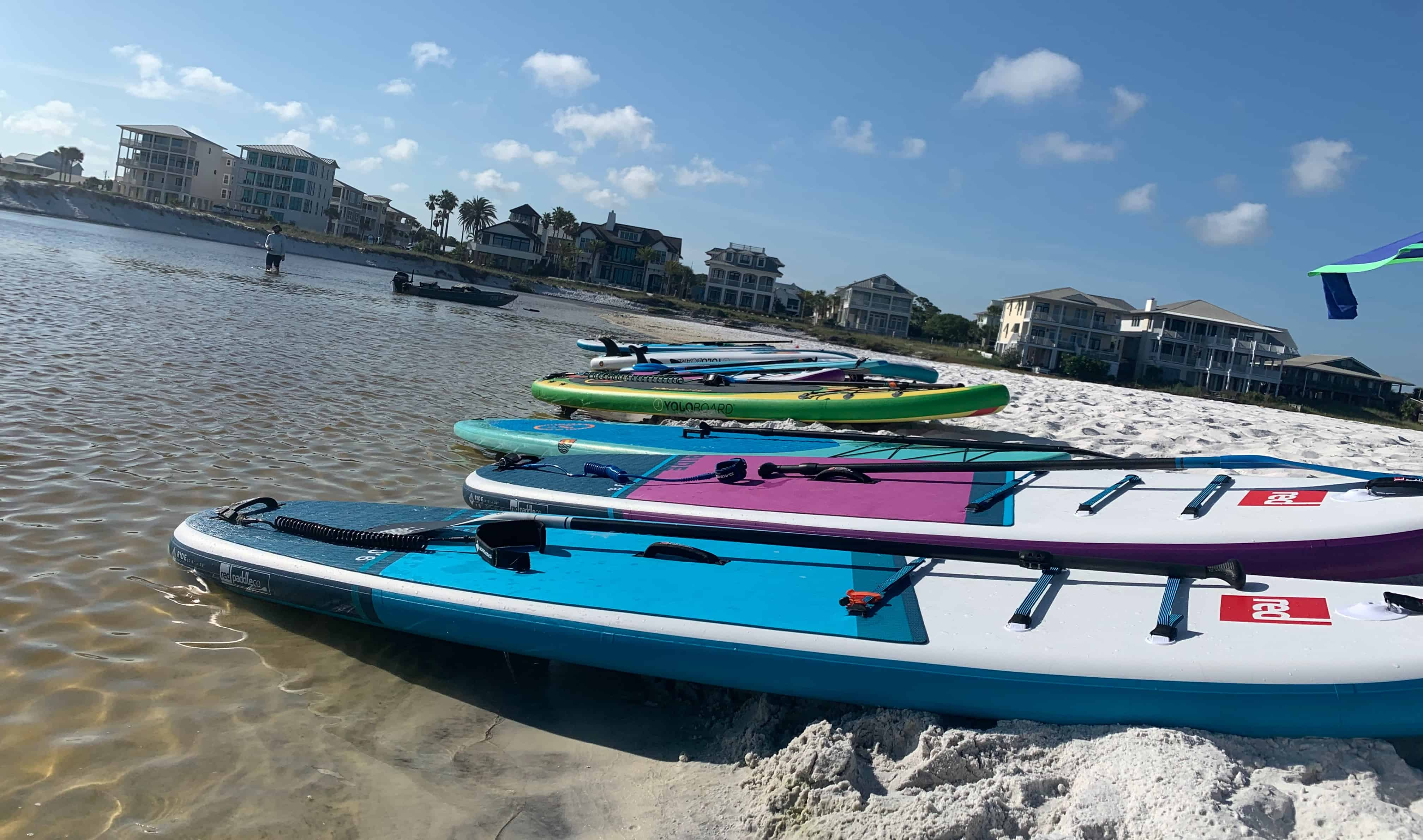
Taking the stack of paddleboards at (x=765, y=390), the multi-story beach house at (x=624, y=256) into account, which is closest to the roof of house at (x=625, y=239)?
the multi-story beach house at (x=624, y=256)

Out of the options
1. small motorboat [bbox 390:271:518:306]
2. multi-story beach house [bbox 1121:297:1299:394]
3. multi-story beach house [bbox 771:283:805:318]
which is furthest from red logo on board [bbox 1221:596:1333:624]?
multi-story beach house [bbox 771:283:805:318]

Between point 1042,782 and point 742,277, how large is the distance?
253 feet

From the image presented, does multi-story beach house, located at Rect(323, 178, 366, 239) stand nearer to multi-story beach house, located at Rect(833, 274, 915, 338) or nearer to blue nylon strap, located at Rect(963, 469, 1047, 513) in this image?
multi-story beach house, located at Rect(833, 274, 915, 338)

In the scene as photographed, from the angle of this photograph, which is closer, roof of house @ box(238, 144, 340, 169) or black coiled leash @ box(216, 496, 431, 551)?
black coiled leash @ box(216, 496, 431, 551)

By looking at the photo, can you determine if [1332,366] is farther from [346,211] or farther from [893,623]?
[346,211]

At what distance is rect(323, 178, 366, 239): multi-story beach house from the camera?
92.4 metres

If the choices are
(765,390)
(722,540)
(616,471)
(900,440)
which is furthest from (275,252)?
(722,540)

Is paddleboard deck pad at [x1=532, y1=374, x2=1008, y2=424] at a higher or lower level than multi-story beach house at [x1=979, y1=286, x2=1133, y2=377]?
lower

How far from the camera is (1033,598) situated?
3.30 meters

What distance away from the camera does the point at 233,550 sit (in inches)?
169

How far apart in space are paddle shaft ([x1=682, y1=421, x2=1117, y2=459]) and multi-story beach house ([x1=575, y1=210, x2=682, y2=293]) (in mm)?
79747

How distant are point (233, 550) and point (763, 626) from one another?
2.81 metres

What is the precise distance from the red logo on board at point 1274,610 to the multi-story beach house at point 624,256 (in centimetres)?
8460

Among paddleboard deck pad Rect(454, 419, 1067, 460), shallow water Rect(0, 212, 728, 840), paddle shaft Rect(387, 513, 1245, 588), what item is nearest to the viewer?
shallow water Rect(0, 212, 728, 840)
